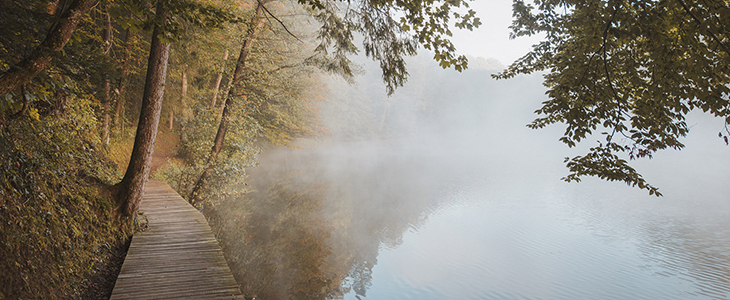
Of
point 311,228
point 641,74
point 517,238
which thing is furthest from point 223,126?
point 517,238

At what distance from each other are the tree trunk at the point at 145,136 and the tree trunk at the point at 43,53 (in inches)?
64.9

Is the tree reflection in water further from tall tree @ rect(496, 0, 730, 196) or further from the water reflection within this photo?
tall tree @ rect(496, 0, 730, 196)

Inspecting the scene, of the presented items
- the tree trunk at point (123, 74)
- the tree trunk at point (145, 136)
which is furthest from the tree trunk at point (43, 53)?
the tree trunk at point (123, 74)

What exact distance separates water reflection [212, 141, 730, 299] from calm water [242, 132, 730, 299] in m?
0.05

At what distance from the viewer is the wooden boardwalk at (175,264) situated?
11.0 feet

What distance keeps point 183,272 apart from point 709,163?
1985 inches

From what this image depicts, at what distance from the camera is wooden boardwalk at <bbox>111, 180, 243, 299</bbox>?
334 cm

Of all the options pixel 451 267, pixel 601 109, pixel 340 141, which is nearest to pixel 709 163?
pixel 340 141

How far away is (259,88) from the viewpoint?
31.2 feet

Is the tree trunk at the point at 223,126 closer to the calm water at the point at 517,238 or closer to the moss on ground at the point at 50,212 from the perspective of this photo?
the moss on ground at the point at 50,212

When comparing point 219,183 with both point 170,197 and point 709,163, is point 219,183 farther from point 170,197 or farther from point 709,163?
point 709,163

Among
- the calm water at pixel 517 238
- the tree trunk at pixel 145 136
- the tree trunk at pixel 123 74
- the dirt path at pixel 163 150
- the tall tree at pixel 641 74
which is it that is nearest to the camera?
the tall tree at pixel 641 74

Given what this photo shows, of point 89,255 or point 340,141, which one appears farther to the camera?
point 340,141

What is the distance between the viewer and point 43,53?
8.21 feet
